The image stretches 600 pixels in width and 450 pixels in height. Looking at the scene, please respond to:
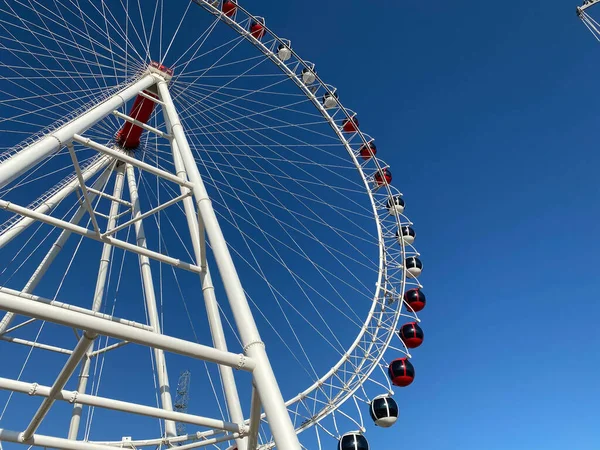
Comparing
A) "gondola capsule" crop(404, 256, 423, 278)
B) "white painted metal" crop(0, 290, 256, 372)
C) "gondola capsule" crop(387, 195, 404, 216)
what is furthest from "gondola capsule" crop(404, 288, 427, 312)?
"white painted metal" crop(0, 290, 256, 372)

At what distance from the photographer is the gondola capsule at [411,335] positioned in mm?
16562

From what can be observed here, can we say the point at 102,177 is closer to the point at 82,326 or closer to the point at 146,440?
the point at 146,440

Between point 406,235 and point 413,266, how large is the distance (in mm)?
1323

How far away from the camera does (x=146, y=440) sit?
463 inches

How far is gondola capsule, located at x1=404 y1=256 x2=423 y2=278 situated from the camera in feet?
60.3

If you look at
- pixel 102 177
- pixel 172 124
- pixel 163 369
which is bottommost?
pixel 163 369

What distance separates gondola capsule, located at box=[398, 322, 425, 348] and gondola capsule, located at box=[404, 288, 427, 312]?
1.31 m

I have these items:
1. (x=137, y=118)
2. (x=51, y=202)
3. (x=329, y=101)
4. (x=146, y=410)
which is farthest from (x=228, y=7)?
(x=146, y=410)

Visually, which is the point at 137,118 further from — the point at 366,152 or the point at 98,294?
the point at 366,152

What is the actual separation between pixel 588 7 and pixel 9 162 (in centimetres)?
1640

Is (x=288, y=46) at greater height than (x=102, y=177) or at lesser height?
greater

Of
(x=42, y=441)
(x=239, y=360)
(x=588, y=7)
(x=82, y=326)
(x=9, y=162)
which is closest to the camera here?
(x=82, y=326)

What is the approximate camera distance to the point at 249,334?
5.06 meters

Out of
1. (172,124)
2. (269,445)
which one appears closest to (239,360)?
(172,124)
